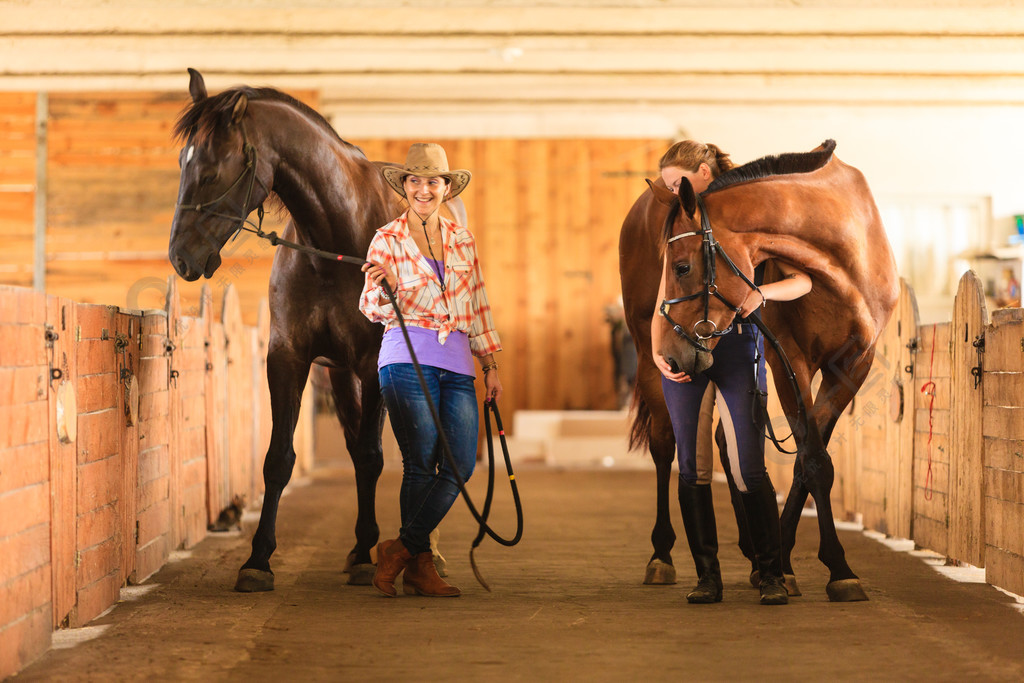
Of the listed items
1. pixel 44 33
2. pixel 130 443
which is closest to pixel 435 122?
pixel 44 33

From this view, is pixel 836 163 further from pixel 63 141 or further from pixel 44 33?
pixel 63 141

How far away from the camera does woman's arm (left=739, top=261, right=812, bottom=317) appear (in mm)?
3234

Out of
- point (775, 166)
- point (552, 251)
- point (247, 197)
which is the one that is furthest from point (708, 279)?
point (552, 251)

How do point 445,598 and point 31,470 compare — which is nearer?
point 31,470

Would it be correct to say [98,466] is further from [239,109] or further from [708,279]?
[708,279]

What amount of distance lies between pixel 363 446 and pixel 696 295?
166 centimetres

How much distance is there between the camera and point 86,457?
329 cm

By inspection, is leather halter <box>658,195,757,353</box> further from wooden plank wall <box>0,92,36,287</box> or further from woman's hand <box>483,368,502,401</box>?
wooden plank wall <box>0,92,36,287</box>

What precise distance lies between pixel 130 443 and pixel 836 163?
104 inches

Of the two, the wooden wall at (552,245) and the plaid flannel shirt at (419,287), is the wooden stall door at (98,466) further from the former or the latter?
the wooden wall at (552,245)

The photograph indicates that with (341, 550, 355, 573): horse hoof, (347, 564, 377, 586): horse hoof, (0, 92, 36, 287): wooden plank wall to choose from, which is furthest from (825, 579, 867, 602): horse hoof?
(0, 92, 36, 287): wooden plank wall

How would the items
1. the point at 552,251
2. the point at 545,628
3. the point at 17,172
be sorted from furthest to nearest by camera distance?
the point at 552,251, the point at 17,172, the point at 545,628

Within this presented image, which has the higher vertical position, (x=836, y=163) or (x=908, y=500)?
(x=836, y=163)

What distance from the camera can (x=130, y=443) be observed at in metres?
3.86
